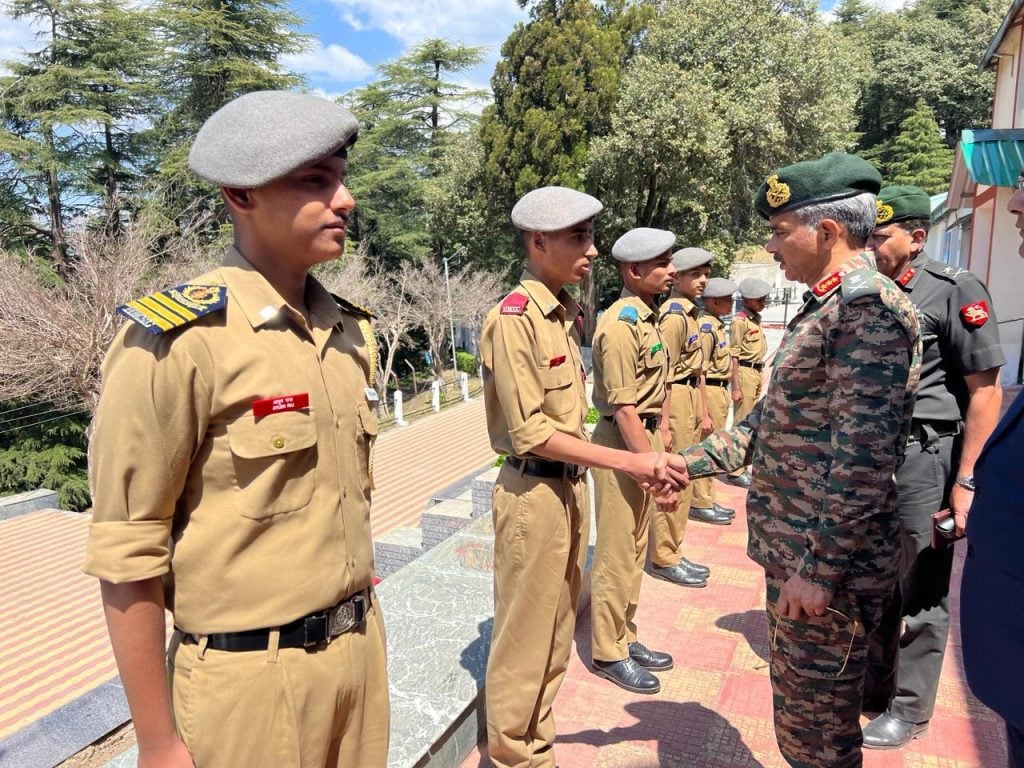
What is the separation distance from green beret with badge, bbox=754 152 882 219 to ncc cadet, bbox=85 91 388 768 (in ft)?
4.37

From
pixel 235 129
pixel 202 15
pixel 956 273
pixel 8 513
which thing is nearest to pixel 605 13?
pixel 202 15

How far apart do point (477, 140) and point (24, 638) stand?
818 inches

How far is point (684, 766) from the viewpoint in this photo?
2762 mm

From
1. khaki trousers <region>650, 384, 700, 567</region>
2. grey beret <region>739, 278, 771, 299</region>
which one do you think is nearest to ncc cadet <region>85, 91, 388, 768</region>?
khaki trousers <region>650, 384, 700, 567</region>

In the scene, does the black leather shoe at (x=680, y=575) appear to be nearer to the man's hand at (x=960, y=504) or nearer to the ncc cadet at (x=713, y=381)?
the ncc cadet at (x=713, y=381)

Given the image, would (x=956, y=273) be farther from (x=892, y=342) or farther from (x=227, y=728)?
(x=227, y=728)

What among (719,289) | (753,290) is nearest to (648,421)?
(719,289)

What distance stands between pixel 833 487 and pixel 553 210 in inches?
55.6

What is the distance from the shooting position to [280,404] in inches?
54.4

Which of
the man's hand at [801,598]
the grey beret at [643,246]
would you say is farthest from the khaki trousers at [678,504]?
the man's hand at [801,598]

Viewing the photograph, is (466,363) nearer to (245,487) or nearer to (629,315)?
(629,315)

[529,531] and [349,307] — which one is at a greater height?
[349,307]

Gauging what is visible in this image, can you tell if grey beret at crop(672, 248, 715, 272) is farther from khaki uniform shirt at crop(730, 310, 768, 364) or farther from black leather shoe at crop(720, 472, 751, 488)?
black leather shoe at crop(720, 472, 751, 488)

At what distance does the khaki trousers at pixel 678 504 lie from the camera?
4.47 metres
